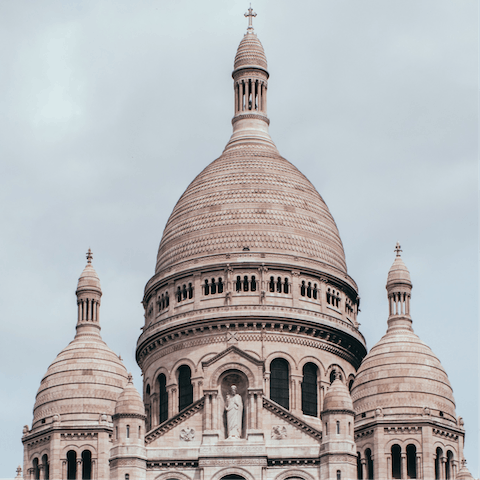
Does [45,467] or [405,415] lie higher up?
[405,415]

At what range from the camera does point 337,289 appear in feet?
353

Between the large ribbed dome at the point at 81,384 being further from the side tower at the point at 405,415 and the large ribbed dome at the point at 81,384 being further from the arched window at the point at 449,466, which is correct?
the arched window at the point at 449,466

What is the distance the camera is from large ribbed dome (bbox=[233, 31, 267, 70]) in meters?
115

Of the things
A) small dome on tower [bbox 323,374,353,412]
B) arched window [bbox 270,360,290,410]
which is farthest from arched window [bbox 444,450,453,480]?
arched window [bbox 270,360,290,410]

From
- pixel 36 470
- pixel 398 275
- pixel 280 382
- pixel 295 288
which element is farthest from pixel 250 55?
pixel 36 470

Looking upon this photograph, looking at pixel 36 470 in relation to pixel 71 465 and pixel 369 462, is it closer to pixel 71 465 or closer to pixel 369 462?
pixel 71 465

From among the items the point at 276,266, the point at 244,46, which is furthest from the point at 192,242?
the point at 244,46

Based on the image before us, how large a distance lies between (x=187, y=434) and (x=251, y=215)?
66.9 feet

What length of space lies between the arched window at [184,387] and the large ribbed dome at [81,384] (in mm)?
3311

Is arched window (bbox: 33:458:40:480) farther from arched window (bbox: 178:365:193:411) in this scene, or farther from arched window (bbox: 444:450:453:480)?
arched window (bbox: 444:450:453:480)

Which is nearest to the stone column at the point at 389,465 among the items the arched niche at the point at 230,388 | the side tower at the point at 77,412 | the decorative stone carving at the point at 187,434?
the arched niche at the point at 230,388

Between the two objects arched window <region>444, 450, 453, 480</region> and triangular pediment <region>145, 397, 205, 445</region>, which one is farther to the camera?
arched window <region>444, 450, 453, 480</region>

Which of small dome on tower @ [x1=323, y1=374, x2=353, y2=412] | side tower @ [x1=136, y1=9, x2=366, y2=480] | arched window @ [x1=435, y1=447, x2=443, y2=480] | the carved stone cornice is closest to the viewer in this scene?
small dome on tower @ [x1=323, y1=374, x2=353, y2=412]

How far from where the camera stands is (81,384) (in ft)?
327
